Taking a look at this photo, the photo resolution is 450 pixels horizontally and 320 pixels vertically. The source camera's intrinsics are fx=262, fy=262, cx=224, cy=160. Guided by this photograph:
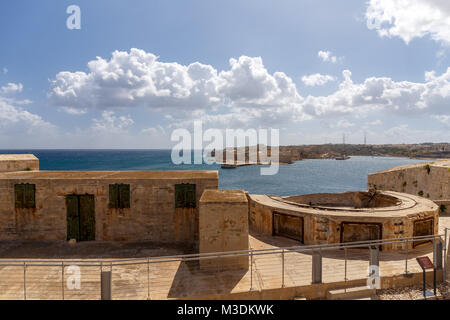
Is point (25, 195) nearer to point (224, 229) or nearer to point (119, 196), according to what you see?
point (119, 196)

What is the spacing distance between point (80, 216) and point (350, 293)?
13794 mm

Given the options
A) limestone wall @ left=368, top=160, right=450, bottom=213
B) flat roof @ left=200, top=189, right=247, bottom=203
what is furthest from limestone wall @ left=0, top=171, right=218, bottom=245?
limestone wall @ left=368, top=160, right=450, bottom=213

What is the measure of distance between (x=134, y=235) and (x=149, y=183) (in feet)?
10.1

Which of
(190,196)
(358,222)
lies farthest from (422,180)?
(190,196)

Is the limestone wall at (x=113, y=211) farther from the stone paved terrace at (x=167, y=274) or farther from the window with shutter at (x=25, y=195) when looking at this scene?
the stone paved terrace at (x=167, y=274)

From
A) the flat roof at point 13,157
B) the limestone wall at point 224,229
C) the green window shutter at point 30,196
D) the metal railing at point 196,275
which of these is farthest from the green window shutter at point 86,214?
the flat roof at point 13,157

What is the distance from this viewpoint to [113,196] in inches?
576

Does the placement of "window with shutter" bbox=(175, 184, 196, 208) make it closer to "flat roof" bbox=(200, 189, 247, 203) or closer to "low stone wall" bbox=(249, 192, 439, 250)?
"flat roof" bbox=(200, 189, 247, 203)

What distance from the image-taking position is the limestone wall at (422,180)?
87.2 feet

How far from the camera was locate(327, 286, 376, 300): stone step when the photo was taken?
9.49m

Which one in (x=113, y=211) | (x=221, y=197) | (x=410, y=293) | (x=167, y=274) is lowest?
(x=410, y=293)

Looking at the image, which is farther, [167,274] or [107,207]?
[107,207]
